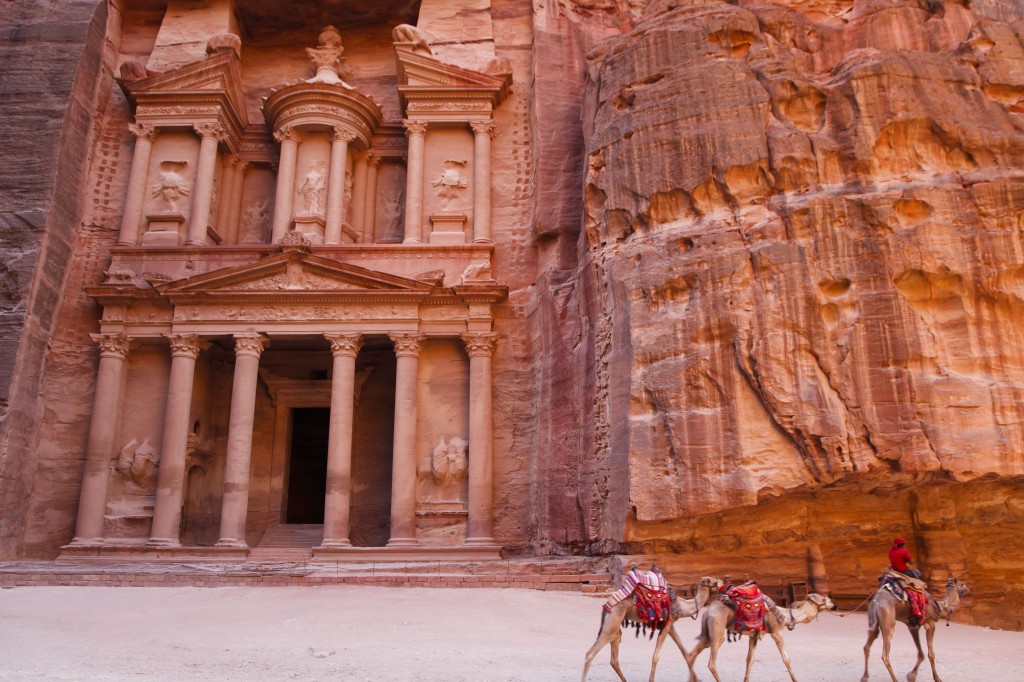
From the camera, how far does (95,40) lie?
75.5 feet

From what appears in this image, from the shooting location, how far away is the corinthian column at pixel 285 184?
21844mm

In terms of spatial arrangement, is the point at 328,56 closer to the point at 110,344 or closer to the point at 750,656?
the point at 110,344

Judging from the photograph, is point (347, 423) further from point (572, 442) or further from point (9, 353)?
point (9, 353)

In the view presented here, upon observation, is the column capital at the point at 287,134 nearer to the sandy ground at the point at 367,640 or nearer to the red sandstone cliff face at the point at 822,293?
the red sandstone cliff face at the point at 822,293

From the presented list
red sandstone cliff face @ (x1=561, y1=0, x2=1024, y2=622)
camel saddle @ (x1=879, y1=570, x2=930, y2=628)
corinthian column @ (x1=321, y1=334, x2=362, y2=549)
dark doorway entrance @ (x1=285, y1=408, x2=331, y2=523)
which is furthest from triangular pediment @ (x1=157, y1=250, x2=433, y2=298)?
camel saddle @ (x1=879, y1=570, x2=930, y2=628)

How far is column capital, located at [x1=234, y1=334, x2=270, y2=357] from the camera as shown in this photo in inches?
784

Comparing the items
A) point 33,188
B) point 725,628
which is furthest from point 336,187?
point 725,628

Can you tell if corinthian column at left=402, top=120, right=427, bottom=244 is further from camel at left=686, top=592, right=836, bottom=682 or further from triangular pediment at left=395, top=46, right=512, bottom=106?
camel at left=686, top=592, right=836, bottom=682

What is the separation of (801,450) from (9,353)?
16.6m

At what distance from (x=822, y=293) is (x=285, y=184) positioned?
14188 mm

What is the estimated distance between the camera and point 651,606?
26.2 feet

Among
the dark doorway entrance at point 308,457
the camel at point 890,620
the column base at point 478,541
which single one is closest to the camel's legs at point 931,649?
the camel at point 890,620

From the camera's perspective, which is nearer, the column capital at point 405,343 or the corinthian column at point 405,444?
the corinthian column at point 405,444

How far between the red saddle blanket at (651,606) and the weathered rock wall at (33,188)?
15.8 metres
